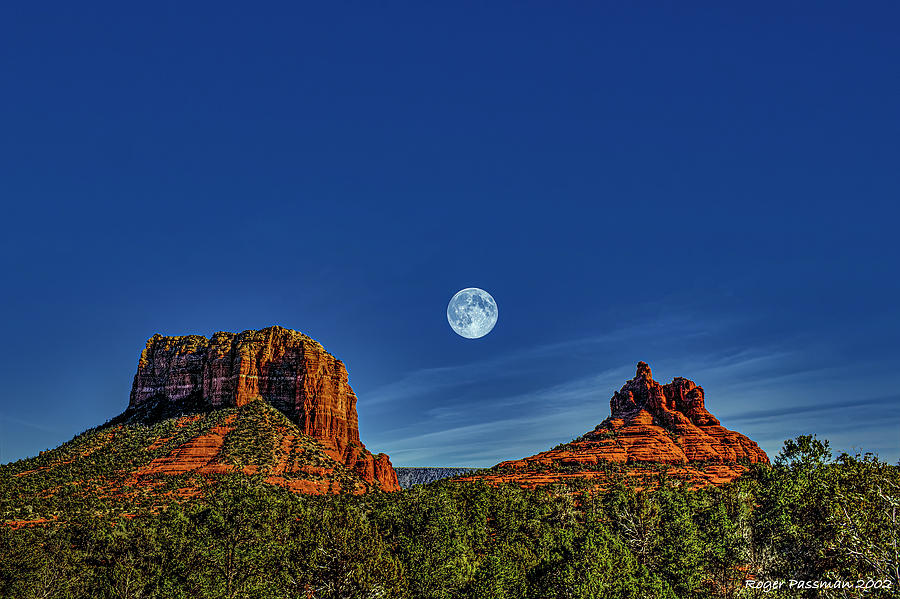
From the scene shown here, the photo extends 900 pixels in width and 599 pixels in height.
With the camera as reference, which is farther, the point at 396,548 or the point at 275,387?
the point at 275,387

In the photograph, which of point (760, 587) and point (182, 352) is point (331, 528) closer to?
point (760, 587)

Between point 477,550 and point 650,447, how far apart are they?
4489 inches

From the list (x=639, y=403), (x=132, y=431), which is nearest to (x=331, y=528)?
(x=132, y=431)

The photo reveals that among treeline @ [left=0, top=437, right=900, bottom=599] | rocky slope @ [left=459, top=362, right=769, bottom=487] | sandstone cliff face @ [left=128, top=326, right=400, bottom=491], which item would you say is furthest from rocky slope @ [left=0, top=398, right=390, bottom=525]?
rocky slope @ [left=459, top=362, right=769, bottom=487]

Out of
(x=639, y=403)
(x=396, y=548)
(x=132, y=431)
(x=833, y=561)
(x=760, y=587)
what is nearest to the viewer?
(x=833, y=561)

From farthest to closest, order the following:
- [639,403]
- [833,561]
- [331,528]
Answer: [639,403] → [331,528] → [833,561]

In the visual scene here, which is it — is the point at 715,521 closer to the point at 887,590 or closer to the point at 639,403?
the point at 887,590

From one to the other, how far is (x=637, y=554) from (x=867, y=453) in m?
27.4

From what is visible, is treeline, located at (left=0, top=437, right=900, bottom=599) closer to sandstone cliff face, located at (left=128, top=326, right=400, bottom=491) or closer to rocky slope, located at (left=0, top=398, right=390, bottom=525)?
rocky slope, located at (left=0, top=398, right=390, bottom=525)

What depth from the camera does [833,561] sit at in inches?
1328

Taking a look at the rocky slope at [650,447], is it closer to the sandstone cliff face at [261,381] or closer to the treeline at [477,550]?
the sandstone cliff face at [261,381]

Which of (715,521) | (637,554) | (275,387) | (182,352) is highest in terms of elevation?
(182,352)

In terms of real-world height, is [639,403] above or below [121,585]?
above

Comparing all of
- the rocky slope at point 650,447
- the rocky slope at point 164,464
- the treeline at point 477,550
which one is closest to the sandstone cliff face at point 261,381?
the rocky slope at point 164,464
